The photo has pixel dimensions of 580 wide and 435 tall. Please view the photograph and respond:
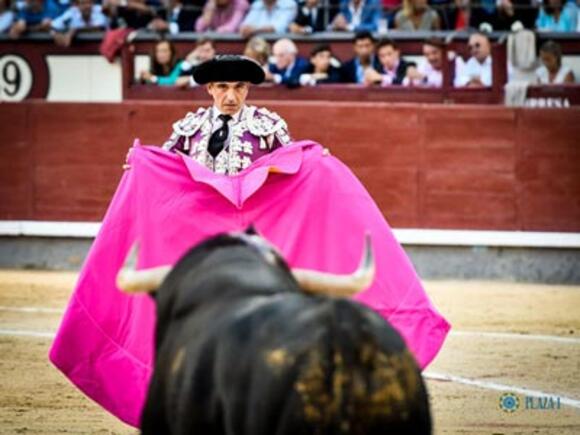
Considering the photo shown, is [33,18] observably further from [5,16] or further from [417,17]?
[417,17]

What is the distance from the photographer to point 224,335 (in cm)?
354

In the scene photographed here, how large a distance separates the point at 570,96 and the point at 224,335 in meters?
8.05

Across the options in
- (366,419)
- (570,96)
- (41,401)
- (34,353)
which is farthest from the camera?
(570,96)

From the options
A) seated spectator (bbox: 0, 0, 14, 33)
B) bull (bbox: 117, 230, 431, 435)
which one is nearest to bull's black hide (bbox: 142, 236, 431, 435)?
bull (bbox: 117, 230, 431, 435)

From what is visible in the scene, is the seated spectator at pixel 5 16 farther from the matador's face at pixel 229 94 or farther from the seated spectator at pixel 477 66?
the matador's face at pixel 229 94

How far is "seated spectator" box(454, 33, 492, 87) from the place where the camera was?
1095 cm

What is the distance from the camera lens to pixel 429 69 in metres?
11.4

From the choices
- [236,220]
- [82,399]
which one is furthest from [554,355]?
[236,220]

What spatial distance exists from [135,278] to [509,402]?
3013mm

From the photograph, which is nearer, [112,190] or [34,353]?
[34,353]

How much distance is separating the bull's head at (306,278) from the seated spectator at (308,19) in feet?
25.8

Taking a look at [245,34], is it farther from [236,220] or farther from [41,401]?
[236,220]

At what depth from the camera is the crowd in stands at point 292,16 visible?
38.1ft

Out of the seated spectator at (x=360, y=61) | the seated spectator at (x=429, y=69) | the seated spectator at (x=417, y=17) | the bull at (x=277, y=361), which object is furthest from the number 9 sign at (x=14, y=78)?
A: the bull at (x=277, y=361)
